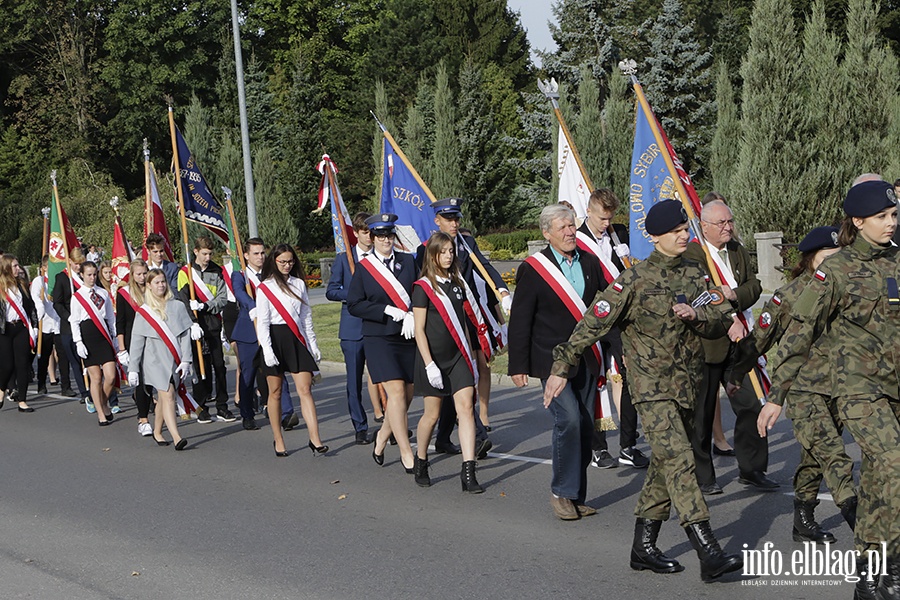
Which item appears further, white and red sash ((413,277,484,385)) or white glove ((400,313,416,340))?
white glove ((400,313,416,340))

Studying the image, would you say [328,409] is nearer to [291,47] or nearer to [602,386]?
[602,386]

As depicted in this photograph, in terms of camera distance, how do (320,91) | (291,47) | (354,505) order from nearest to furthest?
(354,505), (320,91), (291,47)

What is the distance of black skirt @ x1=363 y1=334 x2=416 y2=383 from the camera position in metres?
8.91

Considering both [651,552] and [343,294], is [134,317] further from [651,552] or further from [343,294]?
[651,552]

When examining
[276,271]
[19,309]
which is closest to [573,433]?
[276,271]

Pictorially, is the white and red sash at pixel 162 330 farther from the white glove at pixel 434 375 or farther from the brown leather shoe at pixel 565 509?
the brown leather shoe at pixel 565 509

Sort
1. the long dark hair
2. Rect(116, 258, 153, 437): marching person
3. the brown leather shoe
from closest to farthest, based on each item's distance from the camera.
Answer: the brown leather shoe < the long dark hair < Rect(116, 258, 153, 437): marching person

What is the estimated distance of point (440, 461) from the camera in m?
9.34

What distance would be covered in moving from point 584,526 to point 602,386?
0.87 meters

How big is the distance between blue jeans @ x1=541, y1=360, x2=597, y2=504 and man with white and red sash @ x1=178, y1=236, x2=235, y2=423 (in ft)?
20.8

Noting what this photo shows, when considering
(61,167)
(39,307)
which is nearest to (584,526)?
(39,307)

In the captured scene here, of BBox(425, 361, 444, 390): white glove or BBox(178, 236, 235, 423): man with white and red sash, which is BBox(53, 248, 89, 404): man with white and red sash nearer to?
BBox(178, 236, 235, 423): man with white and red sash

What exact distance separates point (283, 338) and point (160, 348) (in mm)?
1598

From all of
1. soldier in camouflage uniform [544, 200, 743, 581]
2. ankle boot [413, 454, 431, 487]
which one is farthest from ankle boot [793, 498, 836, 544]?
ankle boot [413, 454, 431, 487]
